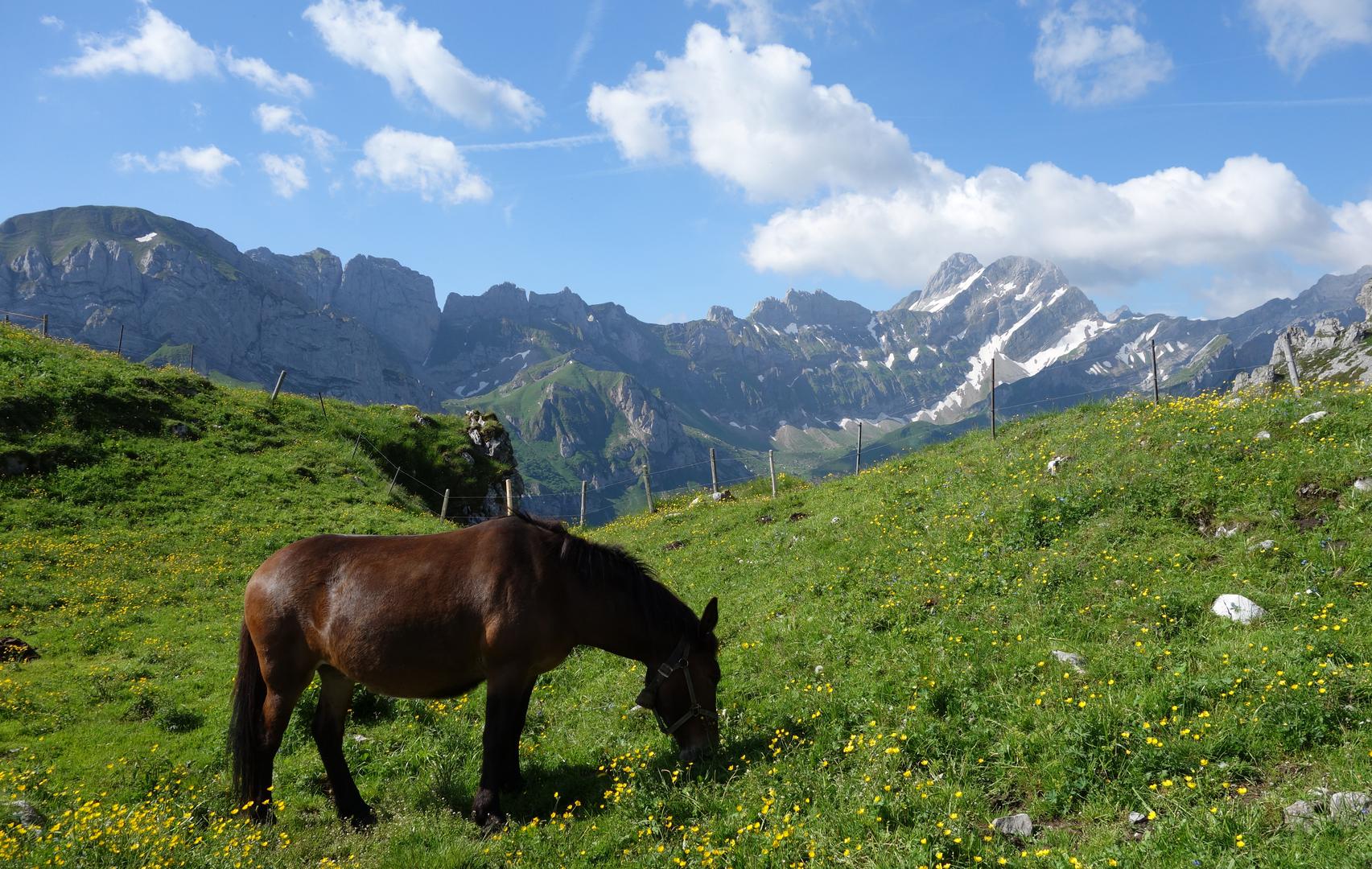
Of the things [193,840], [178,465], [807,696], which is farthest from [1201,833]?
[178,465]

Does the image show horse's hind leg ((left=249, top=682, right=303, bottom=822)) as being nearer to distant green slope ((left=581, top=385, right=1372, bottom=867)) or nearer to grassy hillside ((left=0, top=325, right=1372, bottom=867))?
grassy hillside ((left=0, top=325, right=1372, bottom=867))

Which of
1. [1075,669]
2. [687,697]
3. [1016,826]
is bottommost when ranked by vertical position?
[1016,826]

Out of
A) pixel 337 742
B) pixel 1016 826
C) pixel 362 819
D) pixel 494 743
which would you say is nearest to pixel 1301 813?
pixel 1016 826

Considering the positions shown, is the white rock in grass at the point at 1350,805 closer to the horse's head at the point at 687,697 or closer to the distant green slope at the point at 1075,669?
the distant green slope at the point at 1075,669

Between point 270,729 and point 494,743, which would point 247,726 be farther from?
point 494,743

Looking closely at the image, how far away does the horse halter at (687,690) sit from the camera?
8.07 metres

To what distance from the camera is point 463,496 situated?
3878 cm

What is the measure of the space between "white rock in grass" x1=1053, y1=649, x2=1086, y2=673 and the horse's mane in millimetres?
4544

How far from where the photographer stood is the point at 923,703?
8.16m

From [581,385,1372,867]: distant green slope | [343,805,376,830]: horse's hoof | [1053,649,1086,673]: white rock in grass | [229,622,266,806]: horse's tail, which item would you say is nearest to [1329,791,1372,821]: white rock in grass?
[581,385,1372,867]: distant green slope

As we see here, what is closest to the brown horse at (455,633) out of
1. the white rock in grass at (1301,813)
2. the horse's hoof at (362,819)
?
the horse's hoof at (362,819)

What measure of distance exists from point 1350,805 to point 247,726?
1051cm

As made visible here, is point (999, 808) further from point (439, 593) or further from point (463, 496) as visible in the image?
point (463, 496)

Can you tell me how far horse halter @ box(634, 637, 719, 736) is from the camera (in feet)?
26.5
